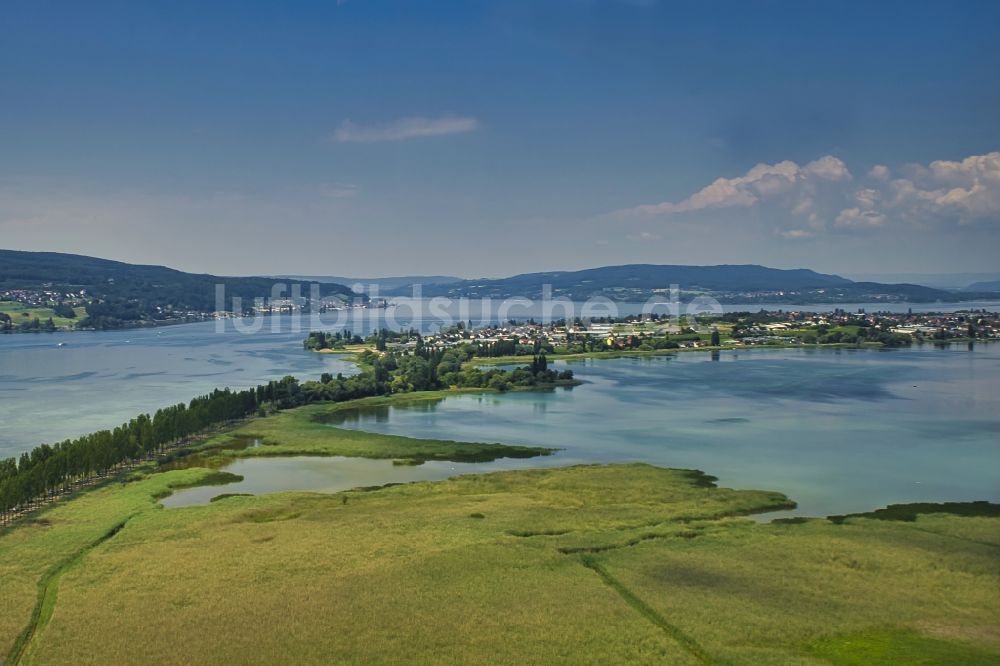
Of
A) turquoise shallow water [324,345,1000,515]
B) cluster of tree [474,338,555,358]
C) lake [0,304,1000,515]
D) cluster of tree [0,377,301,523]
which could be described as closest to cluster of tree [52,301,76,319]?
lake [0,304,1000,515]

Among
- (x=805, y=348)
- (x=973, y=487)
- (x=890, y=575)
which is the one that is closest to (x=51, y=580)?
(x=890, y=575)

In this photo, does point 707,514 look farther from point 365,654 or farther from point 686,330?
point 686,330

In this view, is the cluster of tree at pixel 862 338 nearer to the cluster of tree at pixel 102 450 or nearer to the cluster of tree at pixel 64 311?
the cluster of tree at pixel 102 450

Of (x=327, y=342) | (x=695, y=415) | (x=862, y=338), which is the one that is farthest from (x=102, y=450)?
(x=862, y=338)

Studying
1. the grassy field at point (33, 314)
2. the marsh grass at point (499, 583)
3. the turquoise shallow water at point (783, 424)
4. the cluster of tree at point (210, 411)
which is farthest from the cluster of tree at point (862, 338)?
the grassy field at point (33, 314)

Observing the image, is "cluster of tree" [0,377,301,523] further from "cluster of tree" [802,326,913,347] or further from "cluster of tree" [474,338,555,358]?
"cluster of tree" [802,326,913,347]

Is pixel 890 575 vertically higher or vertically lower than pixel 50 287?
lower

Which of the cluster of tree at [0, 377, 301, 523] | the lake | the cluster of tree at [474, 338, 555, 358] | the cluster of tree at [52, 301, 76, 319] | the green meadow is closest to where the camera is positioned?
the green meadow
